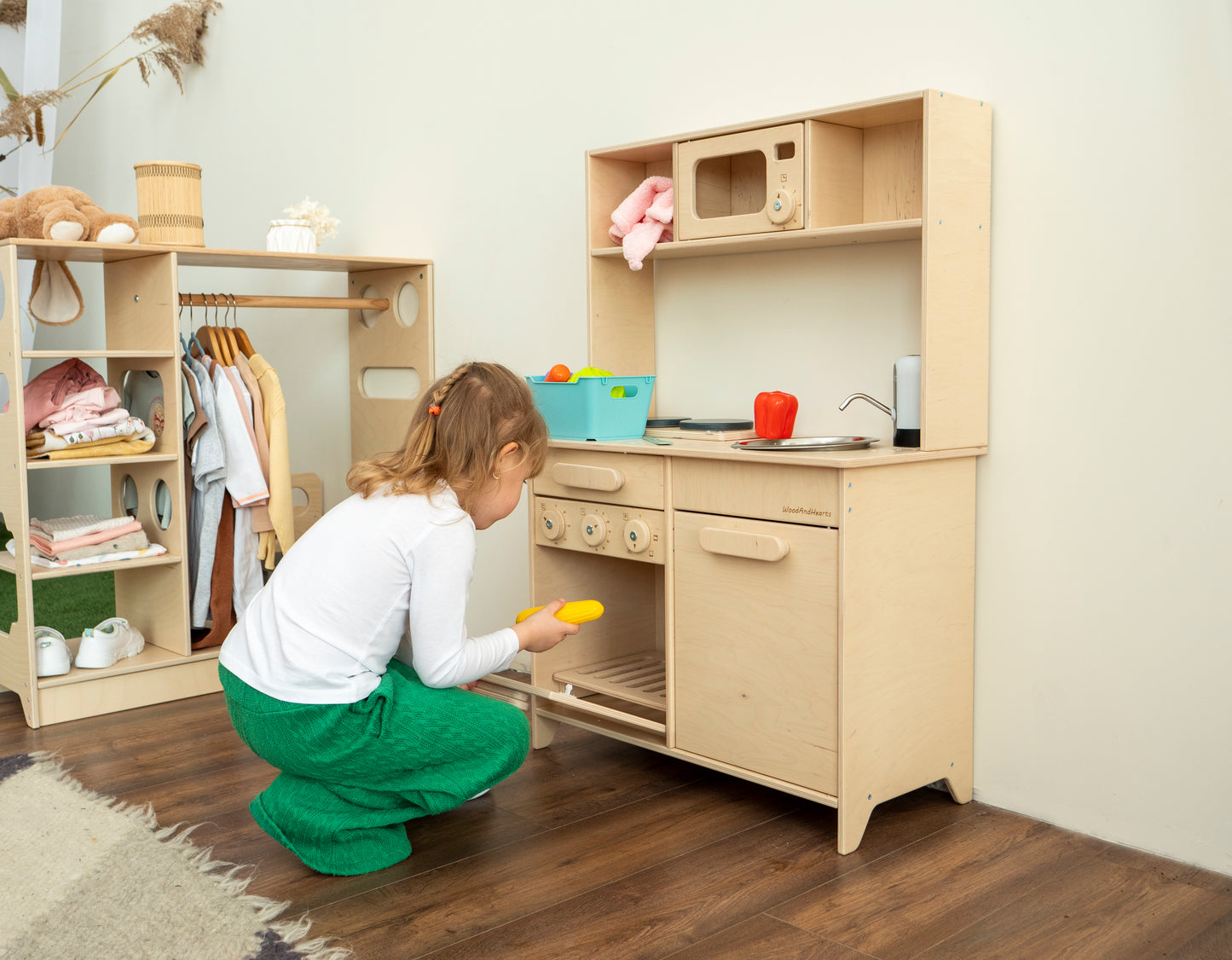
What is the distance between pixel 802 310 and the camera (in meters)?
2.41

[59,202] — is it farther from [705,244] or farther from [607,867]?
[607,867]

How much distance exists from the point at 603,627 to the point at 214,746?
36.2 inches

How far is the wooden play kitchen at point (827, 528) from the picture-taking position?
6.32ft

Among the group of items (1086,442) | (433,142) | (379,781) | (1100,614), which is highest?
(433,142)

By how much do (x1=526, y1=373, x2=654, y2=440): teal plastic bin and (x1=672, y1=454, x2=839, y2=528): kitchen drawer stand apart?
257 millimetres

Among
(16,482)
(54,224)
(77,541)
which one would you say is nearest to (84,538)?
(77,541)

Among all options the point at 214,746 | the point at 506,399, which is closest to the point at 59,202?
the point at 214,746

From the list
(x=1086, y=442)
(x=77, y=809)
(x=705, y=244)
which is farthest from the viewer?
(x=705, y=244)

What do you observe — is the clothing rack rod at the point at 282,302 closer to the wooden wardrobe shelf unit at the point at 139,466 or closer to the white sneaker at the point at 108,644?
the wooden wardrobe shelf unit at the point at 139,466

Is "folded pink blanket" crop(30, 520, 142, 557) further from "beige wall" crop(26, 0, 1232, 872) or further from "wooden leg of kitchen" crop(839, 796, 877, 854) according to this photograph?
"wooden leg of kitchen" crop(839, 796, 877, 854)

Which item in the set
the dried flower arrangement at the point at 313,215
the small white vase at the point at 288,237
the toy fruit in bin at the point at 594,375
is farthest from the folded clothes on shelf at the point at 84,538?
the toy fruit in bin at the point at 594,375

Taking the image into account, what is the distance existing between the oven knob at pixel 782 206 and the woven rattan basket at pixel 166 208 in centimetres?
154

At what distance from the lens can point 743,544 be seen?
79.7 inches

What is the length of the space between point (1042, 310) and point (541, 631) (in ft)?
3.51
